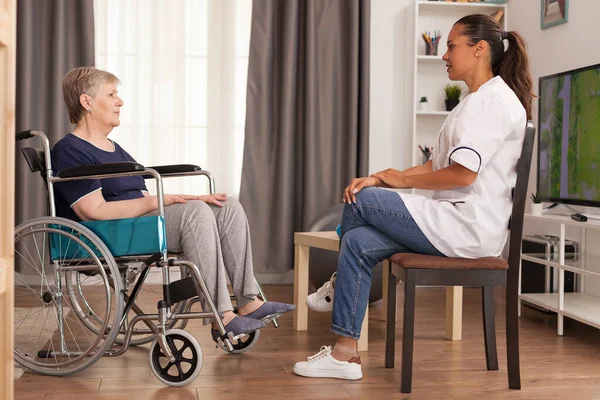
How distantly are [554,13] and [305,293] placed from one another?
205cm

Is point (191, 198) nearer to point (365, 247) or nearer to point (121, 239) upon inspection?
point (121, 239)

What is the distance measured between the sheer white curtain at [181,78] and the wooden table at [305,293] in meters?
1.44

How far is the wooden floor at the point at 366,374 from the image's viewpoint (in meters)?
2.21

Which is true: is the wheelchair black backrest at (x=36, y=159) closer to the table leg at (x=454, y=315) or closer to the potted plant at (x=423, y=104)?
the table leg at (x=454, y=315)

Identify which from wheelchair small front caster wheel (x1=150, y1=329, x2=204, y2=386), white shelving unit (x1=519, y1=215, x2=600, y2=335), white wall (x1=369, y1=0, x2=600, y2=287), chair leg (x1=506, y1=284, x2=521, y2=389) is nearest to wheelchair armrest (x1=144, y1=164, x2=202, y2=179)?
wheelchair small front caster wheel (x1=150, y1=329, x2=204, y2=386)

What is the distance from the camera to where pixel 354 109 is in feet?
14.4

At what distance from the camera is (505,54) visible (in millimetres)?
2324

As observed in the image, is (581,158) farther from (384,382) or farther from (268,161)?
(268,161)

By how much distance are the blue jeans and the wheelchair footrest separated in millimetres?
440

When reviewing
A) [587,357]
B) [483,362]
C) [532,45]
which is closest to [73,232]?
[483,362]

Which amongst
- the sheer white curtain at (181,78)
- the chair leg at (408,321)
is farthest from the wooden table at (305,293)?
the sheer white curtain at (181,78)

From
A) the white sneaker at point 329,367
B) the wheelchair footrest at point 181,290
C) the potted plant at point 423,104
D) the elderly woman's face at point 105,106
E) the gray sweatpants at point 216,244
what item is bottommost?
the white sneaker at point 329,367

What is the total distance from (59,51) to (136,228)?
86.7 inches

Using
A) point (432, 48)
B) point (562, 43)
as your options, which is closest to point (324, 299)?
point (562, 43)
